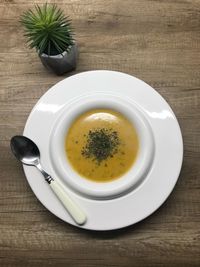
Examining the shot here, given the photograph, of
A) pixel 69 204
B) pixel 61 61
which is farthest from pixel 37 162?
pixel 61 61

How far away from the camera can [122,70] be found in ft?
3.47

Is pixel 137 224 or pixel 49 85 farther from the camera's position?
pixel 49 85

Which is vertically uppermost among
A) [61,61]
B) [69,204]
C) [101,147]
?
[61,61]

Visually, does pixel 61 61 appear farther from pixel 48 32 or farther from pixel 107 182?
pixel 107 182

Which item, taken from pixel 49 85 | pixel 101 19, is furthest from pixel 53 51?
pixel 101 19

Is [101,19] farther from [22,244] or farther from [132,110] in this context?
[22,244]

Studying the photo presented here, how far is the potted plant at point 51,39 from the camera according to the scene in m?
0.94

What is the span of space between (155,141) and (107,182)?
15 centimetres

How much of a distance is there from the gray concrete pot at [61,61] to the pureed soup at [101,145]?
15 centimetres

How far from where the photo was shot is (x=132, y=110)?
3.08 ft

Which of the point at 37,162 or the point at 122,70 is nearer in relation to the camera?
the point at 37,162

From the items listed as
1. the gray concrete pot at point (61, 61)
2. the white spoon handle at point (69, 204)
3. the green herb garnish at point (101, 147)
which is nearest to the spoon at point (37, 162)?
the white spoon handle at point (69, 204)

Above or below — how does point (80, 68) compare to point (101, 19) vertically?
below

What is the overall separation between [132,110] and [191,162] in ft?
0.65
